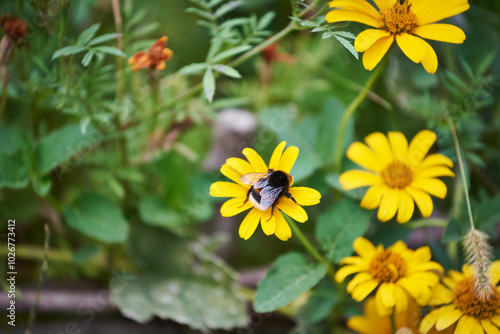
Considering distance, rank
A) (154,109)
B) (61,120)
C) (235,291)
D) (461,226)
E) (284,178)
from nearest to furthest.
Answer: (284,178) < (461,226) < (154,109) < (235,291) < (61,120)

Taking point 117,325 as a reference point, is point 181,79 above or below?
above

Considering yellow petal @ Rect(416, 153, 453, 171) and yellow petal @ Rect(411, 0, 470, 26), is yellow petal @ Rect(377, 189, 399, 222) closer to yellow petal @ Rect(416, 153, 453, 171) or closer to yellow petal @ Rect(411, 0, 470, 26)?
yellow petal @ Rect(416, 153, 453, 171)

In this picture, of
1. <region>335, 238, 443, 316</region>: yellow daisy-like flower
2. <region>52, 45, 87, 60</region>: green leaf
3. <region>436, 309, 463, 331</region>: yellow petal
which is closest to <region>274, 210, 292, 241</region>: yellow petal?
<region>335, 238, 443, 316</region>: yellow daisy-like flower

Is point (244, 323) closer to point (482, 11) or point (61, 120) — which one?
point (61, 120)

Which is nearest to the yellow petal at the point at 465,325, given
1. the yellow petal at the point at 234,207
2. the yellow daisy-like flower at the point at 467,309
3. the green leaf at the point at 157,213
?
the yellow daisy-like flower at the point at 467,309

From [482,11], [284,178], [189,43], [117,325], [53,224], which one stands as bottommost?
[117,325]

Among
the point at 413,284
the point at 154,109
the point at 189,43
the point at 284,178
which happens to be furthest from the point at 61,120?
the point at 413,284

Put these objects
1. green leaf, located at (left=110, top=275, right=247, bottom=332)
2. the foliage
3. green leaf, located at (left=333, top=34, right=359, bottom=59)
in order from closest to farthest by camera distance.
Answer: green leaf, located at (left=333, top=34, right=359, bottom=59)
the foliage
green leaf, located at (left=110, top=275, right=247, bottom=332)
